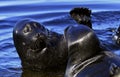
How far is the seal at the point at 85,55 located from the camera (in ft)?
19.6

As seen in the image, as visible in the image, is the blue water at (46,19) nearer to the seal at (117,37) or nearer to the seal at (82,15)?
the seal at (117,37)

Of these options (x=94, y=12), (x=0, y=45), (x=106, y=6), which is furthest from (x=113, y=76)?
(x=106, y=6)

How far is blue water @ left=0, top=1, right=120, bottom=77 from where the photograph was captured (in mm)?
8709

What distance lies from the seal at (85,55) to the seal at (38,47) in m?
1.82

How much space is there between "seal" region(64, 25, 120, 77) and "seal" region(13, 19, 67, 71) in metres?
1.82

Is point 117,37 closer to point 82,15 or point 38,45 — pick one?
point 82,15

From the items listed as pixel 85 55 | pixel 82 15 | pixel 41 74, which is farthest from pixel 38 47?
pixel 85 55

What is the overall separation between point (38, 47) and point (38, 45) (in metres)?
0.03

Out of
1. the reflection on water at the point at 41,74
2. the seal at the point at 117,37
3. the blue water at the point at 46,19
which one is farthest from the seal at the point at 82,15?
the reflection on water at the point at 41,74

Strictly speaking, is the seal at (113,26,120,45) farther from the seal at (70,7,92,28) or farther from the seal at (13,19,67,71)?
the seal at (13,19,67,71)

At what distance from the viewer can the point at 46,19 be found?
11.7 meters

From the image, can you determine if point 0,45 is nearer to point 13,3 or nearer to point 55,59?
point 55,59

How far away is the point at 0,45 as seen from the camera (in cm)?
957

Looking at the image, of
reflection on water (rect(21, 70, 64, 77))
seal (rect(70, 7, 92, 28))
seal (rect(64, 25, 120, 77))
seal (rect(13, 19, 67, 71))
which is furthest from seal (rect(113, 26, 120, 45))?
seal (rect(64, 25, 120, 77))
